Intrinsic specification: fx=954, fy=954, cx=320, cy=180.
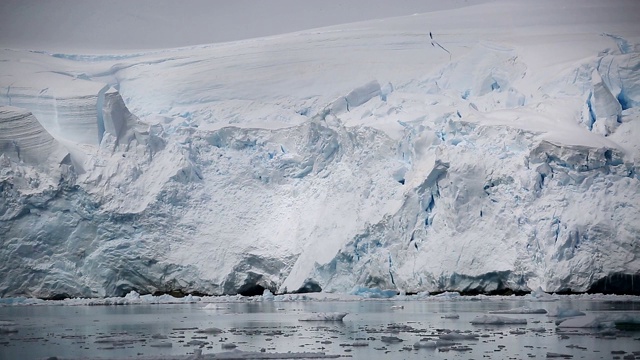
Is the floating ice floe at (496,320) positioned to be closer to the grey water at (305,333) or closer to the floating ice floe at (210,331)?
the grey water at (305,333)

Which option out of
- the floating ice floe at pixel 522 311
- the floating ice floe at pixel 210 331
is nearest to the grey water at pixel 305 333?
the floating ice floe at pixel 210 331

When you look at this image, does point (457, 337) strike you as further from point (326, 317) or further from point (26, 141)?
point (26, 141)

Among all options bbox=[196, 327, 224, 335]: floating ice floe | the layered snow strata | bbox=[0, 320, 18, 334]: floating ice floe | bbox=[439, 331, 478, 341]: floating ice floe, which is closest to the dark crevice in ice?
bbox=[439, 331, 478, 341]: floating ice floe

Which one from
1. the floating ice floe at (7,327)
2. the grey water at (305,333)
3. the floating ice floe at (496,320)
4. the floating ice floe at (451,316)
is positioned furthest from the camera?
the floating ice floe at (451,316)

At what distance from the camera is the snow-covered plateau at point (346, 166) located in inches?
813

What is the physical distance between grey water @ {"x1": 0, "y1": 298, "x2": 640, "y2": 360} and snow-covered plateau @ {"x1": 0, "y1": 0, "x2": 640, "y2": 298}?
159 centimetres

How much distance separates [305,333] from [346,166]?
9.97 m

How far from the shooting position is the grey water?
11.8 m

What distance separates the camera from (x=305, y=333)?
46.9 feet

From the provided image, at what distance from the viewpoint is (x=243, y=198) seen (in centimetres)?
2488

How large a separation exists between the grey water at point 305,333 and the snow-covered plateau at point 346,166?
1.59m

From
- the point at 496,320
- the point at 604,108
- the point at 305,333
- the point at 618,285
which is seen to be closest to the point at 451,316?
A: the point at 496,320

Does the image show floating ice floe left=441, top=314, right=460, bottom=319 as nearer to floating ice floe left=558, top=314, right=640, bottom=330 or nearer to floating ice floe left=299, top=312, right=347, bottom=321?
floating ice floe left=299, top=312, right=347, bottom=321

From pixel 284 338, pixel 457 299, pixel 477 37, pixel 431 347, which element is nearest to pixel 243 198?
pixel 457 299
